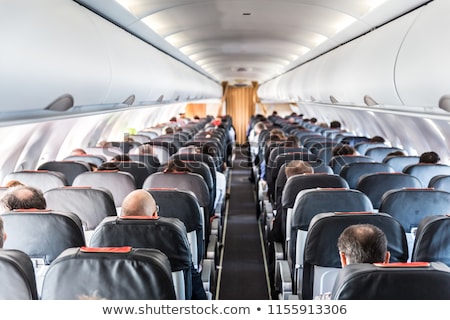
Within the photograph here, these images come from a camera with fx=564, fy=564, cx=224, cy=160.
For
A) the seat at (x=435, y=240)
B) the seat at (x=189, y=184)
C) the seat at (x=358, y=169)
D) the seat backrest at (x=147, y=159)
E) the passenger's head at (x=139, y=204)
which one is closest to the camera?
the seat at (x=435, y=240)

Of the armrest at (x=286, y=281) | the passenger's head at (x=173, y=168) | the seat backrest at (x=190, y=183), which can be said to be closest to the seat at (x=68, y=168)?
the passenger's head at (x=173, y=168)

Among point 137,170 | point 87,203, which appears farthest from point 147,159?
point 87,203

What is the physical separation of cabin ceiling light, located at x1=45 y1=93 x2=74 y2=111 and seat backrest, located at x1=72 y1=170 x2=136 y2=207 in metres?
2.39

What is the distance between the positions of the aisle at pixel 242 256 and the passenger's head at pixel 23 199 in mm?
3078

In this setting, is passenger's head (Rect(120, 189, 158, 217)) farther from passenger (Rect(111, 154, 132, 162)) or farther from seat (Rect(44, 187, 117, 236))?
passenger (Rect(111, 154, 132, 162))

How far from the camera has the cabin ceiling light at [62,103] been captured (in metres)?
4.06

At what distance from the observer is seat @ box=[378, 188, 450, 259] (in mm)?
5082

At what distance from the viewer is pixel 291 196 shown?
19.6 ft

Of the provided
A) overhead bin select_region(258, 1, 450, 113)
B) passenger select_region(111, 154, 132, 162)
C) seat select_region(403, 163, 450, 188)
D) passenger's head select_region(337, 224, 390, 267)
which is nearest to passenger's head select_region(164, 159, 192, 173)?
passenger select_region(111, 154, 132, 162)

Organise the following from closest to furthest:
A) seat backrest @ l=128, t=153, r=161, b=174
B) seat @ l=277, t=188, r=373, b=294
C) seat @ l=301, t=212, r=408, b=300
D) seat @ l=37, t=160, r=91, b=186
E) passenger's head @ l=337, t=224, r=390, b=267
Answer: passenger's head @ l=337, t=224, r=390, b=267 → seat @ l=301, t=212, r=408, b=300 → seat @ l=277, t=188, r=373, b=294 → seat @ l=37, t=160, r=91, b=186 → seat backrest @ l=128, t=153, r=161, b=174

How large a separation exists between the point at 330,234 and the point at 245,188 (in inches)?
451

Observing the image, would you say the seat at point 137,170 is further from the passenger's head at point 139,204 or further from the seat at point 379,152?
the seat at point 379,152

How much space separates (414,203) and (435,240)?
1270mm
